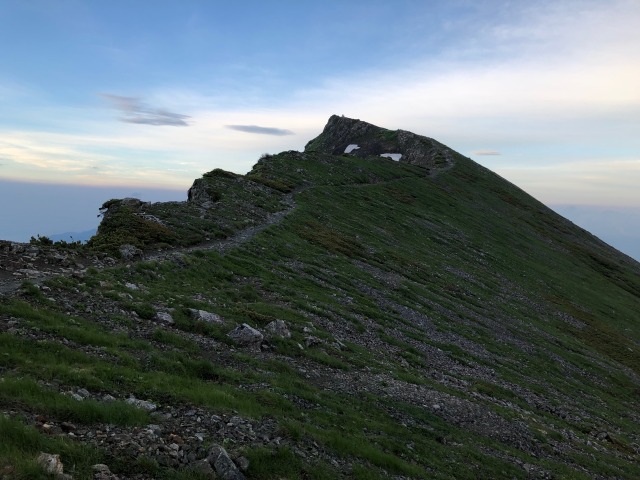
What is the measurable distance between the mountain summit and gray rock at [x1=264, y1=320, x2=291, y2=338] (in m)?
0.08

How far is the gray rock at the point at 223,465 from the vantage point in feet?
35.4

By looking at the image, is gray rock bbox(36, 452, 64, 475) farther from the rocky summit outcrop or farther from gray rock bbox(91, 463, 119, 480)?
the rocky summit outcrop

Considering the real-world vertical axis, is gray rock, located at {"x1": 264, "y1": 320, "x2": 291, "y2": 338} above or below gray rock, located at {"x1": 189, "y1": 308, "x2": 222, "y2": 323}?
below

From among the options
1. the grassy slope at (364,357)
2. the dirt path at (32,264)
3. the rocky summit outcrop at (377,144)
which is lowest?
the grassy slope at (364,357)

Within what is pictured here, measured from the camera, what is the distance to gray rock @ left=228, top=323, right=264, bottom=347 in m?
21.0

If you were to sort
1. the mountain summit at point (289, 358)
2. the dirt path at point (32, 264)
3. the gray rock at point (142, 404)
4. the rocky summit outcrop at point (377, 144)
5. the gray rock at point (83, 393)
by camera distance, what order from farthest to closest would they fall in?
1. the rocky summit outcrop at point (377, 144)
2. the dirt path at point (32, 264)
3. the gray rock at point (142, 404)
4. the gray rock at point (83, 393)
5. the mountain summit at point (289, 358)

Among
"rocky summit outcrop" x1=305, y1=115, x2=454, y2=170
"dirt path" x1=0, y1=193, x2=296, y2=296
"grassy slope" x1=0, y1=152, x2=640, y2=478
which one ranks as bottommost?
"grassy slope" x1=0, y1=152, x2=640, y2=478

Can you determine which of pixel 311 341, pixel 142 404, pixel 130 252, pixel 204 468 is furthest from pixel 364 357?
pixel 130 252

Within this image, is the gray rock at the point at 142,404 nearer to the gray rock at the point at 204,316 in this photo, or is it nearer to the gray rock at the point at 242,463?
the gray rock at the point at 242,463

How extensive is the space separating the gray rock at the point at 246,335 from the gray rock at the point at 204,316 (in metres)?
1.16

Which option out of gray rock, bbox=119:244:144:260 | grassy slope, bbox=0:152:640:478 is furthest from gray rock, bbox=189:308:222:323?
gray rock, bbox=119:244:144:260

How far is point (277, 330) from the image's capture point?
23062 millimetres

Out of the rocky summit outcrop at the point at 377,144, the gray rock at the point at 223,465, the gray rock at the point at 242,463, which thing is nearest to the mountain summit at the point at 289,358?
the gray rock at the point at 223,465

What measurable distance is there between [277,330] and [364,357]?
5520mm
